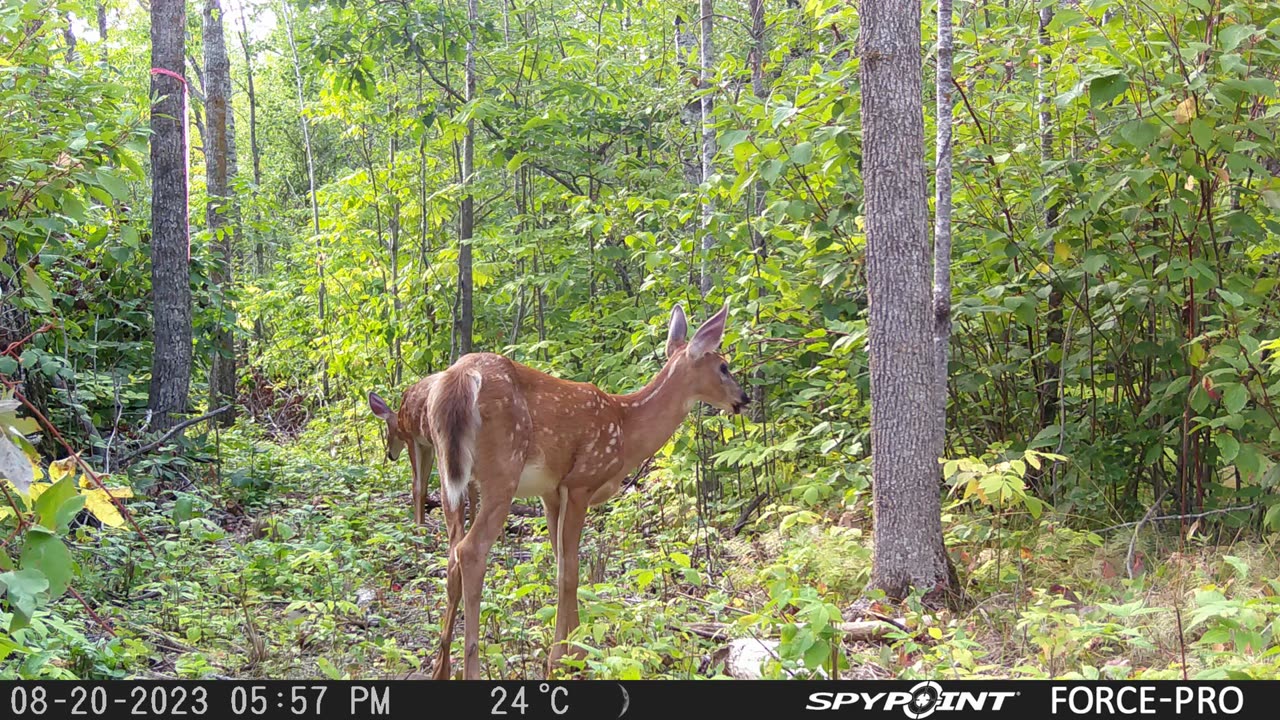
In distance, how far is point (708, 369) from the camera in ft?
21.9

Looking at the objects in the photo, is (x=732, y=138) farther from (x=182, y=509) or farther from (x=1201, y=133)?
(x=182, y=509)

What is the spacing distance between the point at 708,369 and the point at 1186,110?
306 centimetres

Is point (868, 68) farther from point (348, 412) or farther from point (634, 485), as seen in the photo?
point (348, 412)

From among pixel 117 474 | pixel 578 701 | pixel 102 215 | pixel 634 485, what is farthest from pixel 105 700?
pixel 102 215

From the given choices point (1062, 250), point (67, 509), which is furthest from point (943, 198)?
point (67, 509)

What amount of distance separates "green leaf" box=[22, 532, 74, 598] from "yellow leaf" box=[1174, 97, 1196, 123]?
235 inches

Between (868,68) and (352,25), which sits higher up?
(352,25)

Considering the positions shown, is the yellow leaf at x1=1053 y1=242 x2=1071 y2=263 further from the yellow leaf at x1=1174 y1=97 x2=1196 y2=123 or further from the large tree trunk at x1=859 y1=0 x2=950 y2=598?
the large tree trunk at x1=859 y1=0 x2=950 y2=598

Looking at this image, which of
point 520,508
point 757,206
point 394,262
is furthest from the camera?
point 394,262

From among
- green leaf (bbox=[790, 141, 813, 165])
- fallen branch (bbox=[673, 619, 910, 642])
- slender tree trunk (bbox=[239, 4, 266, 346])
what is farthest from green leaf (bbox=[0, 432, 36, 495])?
slender tree trunk (bbox=[239, 4, 266, 346])

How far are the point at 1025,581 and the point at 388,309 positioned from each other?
8476 millimetres

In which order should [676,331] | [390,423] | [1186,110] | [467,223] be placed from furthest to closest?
[467,223] < [390,423] < [676,331] < [1186,110]

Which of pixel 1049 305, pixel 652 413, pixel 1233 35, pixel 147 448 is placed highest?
pixel 1233 35

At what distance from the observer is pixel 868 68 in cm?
593
